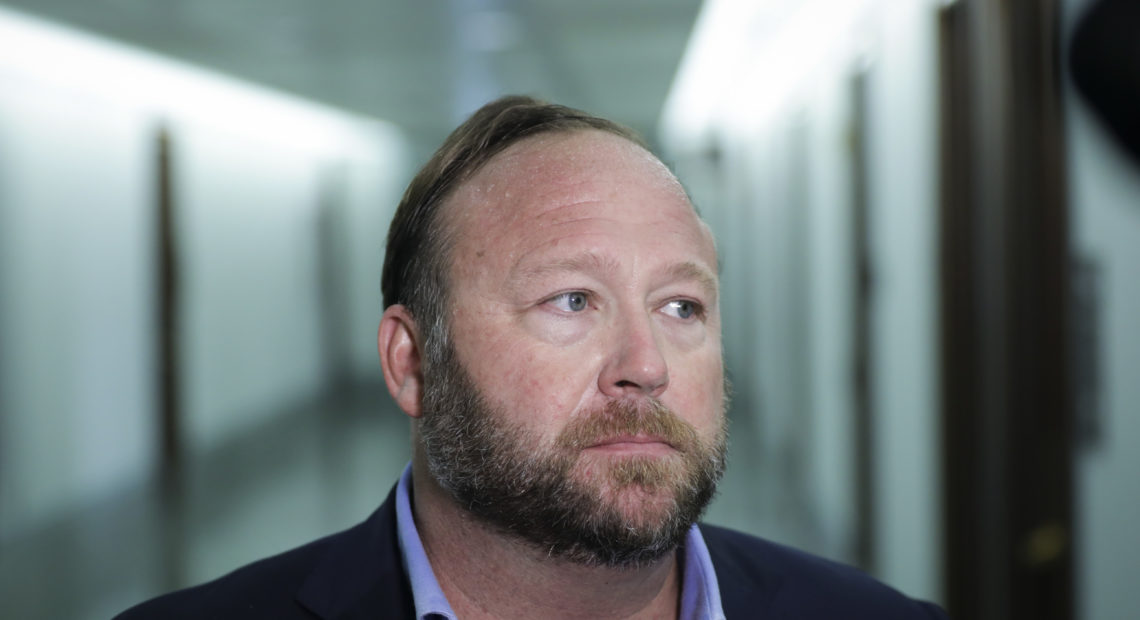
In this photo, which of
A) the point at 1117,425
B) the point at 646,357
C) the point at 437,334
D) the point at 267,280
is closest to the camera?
the point at 646,357

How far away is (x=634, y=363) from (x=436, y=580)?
15.8 inches

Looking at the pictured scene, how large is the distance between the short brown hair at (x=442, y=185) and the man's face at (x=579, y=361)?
0.03 metres

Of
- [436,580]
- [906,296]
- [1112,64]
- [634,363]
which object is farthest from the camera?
[906,296]

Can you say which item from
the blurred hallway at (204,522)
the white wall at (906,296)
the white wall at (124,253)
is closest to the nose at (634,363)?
the white wall at (906,296)

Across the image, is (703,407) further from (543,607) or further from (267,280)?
(267,280)

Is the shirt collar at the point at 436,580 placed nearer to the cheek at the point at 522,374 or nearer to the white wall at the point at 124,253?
the cheek at the point at 522,374

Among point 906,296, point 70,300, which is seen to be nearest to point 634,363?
point 906,296

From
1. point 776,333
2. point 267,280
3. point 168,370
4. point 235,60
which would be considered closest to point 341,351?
point 267,280

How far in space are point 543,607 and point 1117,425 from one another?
57.7 inches

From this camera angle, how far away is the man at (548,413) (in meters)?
1.00

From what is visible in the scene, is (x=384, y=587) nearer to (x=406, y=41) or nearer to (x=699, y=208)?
(x=699, y=208)

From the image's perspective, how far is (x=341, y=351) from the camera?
6.87 metres

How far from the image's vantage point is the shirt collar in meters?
1.04

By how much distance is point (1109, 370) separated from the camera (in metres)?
1.84
